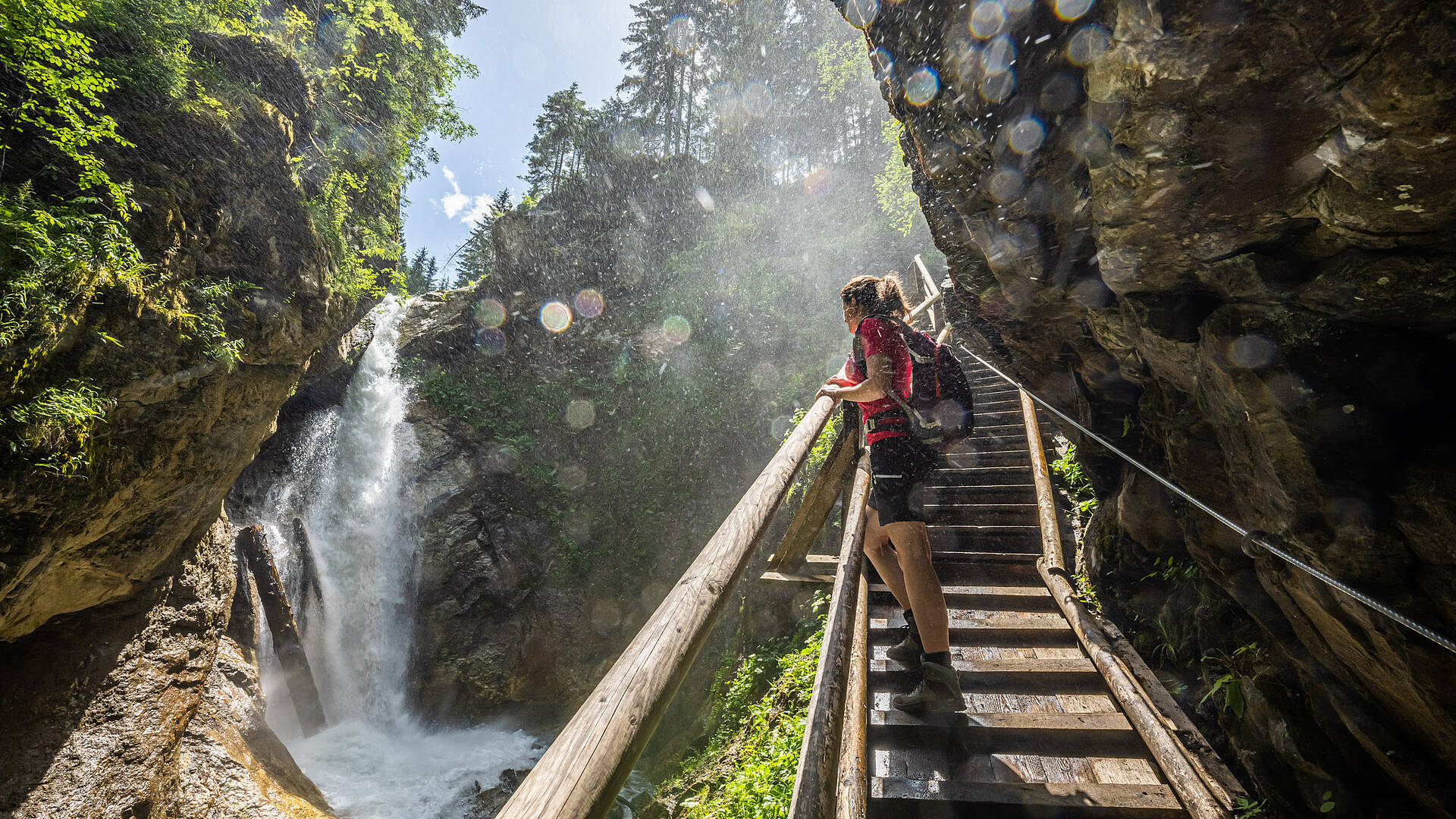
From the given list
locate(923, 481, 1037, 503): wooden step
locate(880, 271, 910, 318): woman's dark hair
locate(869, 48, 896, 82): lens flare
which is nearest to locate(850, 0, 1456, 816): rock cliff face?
locate(880, 271, 910, 318): woman's dark hair

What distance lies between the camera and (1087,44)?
226 centimetres

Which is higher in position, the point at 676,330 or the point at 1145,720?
the point at 676,330

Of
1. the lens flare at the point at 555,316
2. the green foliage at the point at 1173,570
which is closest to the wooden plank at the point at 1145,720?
the green foliage at the point at 1173,570

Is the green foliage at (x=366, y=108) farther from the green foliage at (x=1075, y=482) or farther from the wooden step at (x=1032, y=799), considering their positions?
the green foliage at (x=1075, y=482)

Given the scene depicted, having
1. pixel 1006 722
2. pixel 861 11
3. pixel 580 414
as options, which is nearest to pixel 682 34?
pixel 580 414

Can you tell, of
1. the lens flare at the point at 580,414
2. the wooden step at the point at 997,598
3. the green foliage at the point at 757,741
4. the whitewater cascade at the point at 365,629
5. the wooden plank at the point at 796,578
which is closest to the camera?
the wooden step at the point at 997,598

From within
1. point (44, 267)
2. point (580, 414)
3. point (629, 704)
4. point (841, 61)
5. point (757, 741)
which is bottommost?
point (757, 741)

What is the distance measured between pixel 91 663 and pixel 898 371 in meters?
7.84

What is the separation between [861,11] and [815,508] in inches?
175

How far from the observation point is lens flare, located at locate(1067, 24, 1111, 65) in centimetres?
213

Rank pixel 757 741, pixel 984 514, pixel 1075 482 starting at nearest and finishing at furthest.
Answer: pixel 757 741 < pixel 984 514 < pixel 1075 482

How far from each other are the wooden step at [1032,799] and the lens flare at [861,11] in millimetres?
5387

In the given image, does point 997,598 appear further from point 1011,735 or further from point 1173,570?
point 1011,735

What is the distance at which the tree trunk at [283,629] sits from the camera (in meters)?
7.89
